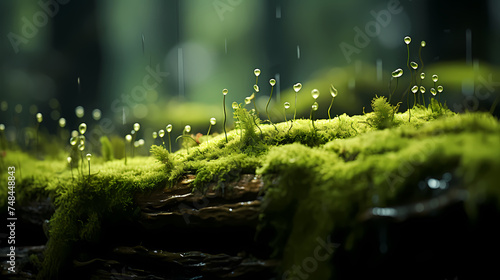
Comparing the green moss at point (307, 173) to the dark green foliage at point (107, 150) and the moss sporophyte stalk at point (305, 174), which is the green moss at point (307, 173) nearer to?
the moss sporophyte stalk at point (305, 174)

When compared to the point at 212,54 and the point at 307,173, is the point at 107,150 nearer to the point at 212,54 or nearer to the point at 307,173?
the point at 307,173

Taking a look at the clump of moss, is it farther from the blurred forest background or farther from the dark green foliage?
the dark green foliage

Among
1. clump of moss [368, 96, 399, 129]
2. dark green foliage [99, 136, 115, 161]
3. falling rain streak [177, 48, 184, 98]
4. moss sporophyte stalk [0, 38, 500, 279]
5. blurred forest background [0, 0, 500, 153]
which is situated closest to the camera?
moss sporophyte stalk [0, 38, 500, 279]

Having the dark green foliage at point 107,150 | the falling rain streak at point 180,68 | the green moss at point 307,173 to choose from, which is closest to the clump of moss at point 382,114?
the green moss at point 307,173

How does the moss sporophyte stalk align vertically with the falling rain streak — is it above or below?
below

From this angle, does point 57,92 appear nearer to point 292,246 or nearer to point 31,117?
point 31,117

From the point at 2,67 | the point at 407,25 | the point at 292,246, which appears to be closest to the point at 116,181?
the point at 292,246

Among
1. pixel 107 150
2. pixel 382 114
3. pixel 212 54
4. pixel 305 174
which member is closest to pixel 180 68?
pixel 212 54

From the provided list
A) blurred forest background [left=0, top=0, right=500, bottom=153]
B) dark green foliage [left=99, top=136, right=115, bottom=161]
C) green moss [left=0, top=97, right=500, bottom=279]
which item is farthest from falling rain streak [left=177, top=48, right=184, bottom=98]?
green moss [left=0, top=97, right=500, bottom=279]

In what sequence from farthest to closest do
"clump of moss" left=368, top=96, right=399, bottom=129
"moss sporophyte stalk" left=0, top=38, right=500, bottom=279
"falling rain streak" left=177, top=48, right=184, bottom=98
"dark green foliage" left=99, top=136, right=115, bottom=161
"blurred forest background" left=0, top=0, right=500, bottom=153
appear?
"falling rain streak" left=177, top=48, right=184, bottom=98 → "blurred forest background" left=0, top=0, right=500, bottom=153 → "dark green foliage" left=99, top=136, right=115, bottom=161 → "clump of moss" left=368, top=96, right=399, bottom=129 → "moss sporophyte stalk" left=0, top=38, right=500, bottom=279
